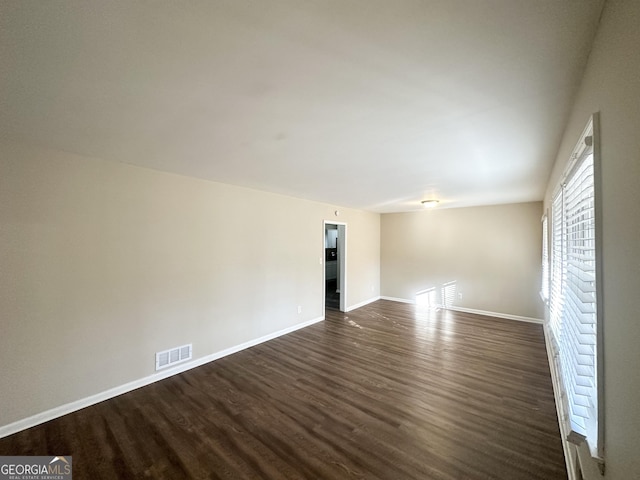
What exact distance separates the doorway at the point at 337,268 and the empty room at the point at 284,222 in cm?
139

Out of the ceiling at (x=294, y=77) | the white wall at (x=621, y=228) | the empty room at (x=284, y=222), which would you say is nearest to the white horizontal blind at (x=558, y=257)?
the empty room at (x=284, y=222)

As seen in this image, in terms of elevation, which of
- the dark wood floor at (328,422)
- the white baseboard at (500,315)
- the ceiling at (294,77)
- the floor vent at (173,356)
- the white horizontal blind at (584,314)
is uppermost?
the ceiling at (294,77)

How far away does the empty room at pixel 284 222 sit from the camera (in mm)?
918

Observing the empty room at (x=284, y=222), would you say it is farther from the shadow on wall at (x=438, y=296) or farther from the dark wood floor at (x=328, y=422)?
the shadow on wall at (x=438, y=296)

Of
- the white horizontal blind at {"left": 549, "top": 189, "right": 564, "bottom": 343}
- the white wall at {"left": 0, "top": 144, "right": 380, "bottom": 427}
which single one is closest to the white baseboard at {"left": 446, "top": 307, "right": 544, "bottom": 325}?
the white horizontal blind at {"left": 549, "top": 189, "right": 564, "bottom": 343}

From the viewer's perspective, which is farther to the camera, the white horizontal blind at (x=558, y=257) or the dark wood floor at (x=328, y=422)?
the white horizontal blind at (x=558, y=257)

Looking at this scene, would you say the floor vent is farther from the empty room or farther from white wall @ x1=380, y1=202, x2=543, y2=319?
white wall @ x1=380, y1=202, x2=543, y2=319

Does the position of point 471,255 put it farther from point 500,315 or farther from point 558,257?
point 558,257

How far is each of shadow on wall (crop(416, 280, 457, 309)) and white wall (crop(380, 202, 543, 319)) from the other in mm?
31

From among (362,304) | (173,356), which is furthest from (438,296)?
(173,356)

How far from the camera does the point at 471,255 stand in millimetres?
5668

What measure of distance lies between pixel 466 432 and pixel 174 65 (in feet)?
10.4

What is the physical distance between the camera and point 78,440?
6.50 ft
